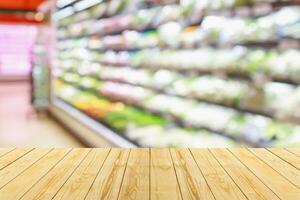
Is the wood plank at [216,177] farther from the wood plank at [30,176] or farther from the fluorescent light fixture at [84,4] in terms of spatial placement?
the fluorescent light fixture at [84,4]

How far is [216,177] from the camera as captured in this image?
2562mm

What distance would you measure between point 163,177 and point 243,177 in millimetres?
453

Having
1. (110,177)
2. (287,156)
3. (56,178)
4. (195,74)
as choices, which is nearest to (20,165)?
(56,178)

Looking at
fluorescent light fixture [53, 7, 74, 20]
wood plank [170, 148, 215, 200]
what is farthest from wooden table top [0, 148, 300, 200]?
fluorescent light fixture [53, 7, 74, 20]

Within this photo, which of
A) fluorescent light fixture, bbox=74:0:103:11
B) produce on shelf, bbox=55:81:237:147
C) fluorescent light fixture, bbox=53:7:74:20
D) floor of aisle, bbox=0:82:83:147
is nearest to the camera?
produce on shelf, bbox=55:81:237:147

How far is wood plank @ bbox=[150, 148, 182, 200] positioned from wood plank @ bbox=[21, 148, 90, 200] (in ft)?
1.59

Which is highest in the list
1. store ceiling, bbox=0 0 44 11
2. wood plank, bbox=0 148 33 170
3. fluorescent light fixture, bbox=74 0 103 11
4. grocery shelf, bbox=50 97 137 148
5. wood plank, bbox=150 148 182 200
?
store ceiling, bbox=0 0 44 11

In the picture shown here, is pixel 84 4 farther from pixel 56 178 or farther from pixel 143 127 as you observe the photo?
pixel 56 178

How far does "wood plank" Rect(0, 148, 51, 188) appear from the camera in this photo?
257 centimetres

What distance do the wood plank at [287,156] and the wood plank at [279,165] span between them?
0.13 ft

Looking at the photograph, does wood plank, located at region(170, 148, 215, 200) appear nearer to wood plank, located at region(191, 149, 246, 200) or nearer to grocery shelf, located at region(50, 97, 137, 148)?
wood plank, located at region(191, 149, 246, 200)

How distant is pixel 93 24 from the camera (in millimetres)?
7477

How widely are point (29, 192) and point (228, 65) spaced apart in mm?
1872

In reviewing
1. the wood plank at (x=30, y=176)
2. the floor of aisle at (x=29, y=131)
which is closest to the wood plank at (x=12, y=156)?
the wood plank at (x=30, y=176)
